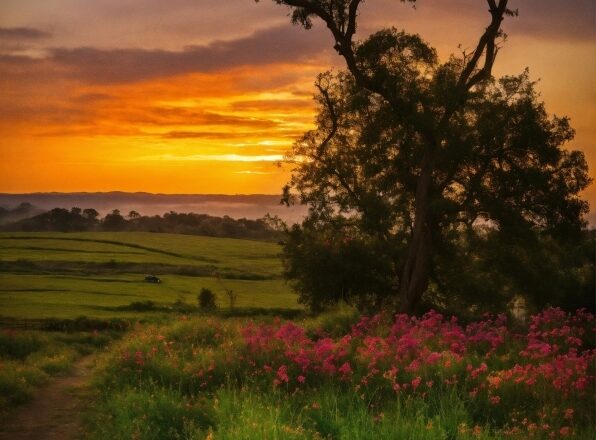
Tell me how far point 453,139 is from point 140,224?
97549 millimetres

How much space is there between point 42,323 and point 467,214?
2175 centimetres

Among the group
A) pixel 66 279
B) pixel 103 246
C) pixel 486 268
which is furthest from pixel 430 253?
pixel 103 246

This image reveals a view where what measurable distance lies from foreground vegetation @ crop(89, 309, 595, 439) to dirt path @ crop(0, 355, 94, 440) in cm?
53

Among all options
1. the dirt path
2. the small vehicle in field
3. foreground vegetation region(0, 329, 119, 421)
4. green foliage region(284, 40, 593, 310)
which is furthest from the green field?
the dirt path

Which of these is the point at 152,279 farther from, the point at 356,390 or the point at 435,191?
the point at 356,390

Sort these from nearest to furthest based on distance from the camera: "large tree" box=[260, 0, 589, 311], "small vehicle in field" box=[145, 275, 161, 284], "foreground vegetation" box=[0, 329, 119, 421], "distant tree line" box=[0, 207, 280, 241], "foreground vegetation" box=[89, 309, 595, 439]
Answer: "foreground vegetation" box=[89, 309, 595, 439] < "foreground vegetation" box=[0, 329, 119, 421] < "large tree" box=[260, 0, 589, 311] < "small vehicle in field" box=[145, 275, 161, 284] < "distant tree line" box=[0, 207, 280, 241]

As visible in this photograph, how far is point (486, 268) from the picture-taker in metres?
27.7

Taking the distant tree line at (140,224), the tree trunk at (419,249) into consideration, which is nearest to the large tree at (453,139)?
the tree trunk at (419,249)

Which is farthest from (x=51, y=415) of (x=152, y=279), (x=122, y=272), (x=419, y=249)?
(x=122, y=272)

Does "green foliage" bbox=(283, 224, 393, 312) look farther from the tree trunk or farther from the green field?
the tree trunk

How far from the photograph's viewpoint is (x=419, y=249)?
990 inches

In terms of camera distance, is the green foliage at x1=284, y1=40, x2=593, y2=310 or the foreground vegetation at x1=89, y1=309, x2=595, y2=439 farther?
the green foliage at x1=284, y1=40, x2=593, y2=310

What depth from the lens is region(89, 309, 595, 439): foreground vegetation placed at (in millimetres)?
8938

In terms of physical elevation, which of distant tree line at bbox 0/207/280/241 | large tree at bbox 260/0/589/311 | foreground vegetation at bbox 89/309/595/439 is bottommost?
foreground vegetation at bbox 89/309/595/439
